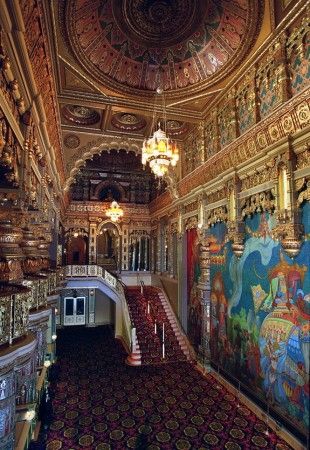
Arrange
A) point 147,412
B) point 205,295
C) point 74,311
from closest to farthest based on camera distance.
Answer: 1. point 147,412
2. point 205,295
3. point 74,311

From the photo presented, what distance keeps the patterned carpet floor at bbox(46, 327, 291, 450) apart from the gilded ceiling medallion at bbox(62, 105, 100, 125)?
7.67 m

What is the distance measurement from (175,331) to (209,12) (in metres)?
9.68

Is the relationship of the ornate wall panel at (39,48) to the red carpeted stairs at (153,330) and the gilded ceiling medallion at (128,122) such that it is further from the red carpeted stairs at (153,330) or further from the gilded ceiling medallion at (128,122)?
the red carpeted stairs at (153,330)

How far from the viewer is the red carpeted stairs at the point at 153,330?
30.6 ft

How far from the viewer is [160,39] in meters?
6.40

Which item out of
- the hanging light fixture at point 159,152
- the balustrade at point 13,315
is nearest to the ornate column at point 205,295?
the hanging light fixture at point 159,152

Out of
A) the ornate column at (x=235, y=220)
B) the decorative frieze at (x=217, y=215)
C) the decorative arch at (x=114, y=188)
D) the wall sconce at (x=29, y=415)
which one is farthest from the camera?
the decorative arch at (x=114, y=188)

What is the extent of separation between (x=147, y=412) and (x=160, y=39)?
823 centimetres

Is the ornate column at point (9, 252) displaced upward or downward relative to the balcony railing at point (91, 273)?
upward

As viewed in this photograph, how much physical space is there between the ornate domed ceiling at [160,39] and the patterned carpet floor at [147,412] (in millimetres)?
7611

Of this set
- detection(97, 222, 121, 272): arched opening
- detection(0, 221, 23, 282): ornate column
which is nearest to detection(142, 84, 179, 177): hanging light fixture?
detection(0, 221, 23, 282): ornate column

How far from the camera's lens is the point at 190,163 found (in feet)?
32.4

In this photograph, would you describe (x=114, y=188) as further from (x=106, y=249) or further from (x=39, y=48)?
(x=39, y=48)

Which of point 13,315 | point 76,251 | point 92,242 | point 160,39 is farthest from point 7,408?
point 76,251
